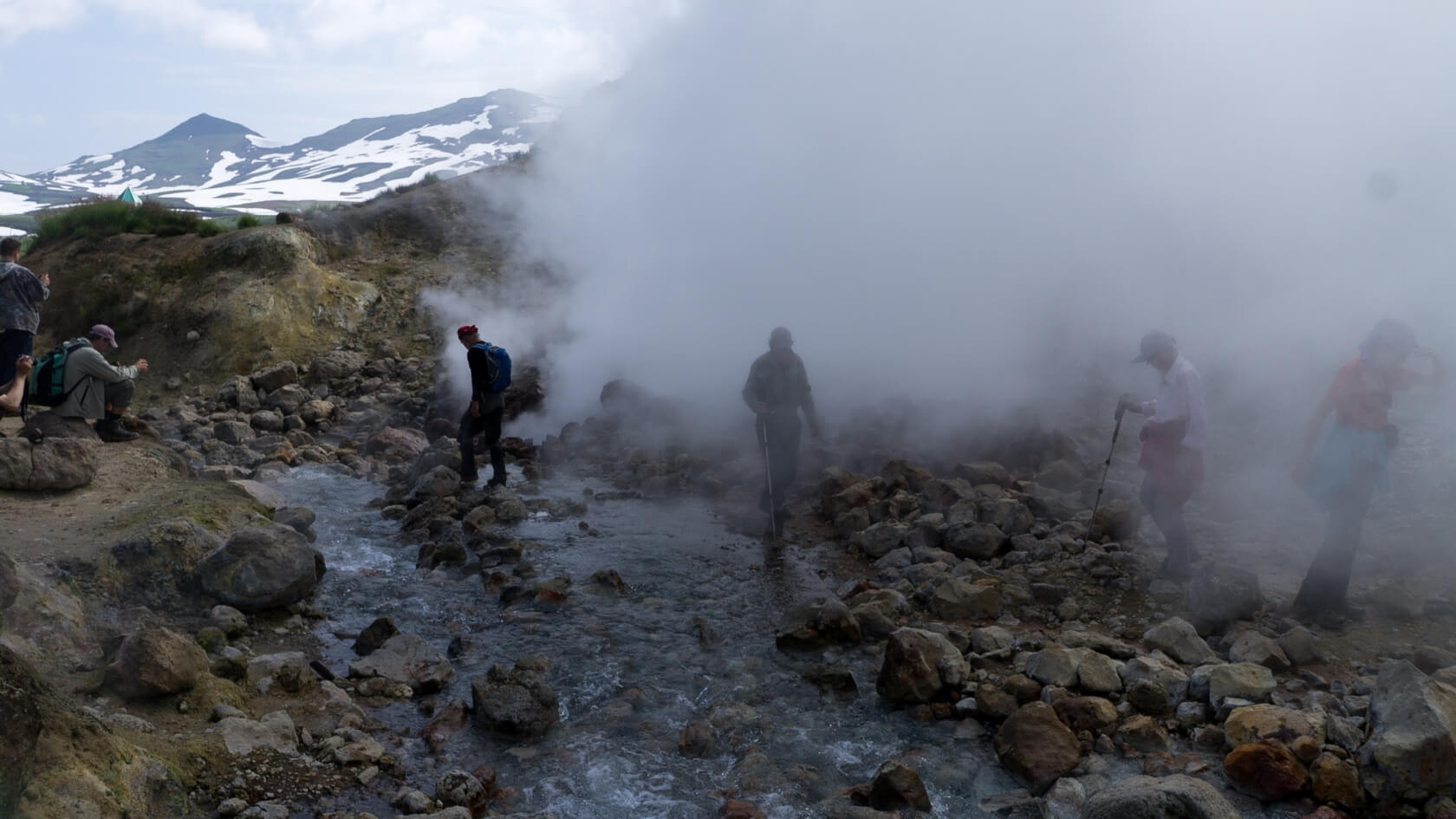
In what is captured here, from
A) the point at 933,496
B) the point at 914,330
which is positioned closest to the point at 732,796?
the point at 933,496

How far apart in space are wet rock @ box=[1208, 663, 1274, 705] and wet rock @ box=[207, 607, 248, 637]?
5.02 meters

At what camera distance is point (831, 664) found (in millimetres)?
5273

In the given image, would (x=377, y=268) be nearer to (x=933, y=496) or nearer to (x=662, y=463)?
(x=662, y=463)

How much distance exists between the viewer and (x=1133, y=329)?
11047mm

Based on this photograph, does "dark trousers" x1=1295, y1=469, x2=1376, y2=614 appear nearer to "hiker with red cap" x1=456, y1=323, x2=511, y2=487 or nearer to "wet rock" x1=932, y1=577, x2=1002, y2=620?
"wet rock" x1=932, y1=577, x2=1002, y2=620

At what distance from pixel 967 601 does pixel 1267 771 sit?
2.19 m

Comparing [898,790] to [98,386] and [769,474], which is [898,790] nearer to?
[769,474]

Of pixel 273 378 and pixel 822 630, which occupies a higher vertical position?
pixel 273 378

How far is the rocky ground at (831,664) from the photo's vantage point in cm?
353

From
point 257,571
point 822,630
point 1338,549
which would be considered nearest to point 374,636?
point 257,571

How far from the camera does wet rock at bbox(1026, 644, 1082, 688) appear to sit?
4.56 metres

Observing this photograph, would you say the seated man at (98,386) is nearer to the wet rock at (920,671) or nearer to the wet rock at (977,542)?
the wet rock at (920,671)

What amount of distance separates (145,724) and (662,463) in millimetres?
6101

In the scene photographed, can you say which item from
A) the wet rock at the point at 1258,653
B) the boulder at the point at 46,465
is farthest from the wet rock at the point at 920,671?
the boulder at the point at 46,465
